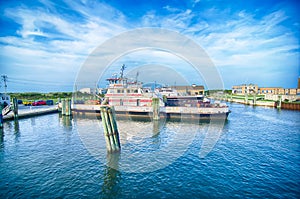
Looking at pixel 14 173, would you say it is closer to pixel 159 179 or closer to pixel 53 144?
pixel 53 144

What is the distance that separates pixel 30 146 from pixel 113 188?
9.93 m

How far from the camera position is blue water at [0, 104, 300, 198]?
304 inches

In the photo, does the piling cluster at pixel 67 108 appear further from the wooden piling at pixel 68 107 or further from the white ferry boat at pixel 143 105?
the white ferry boat at pixel 143 105

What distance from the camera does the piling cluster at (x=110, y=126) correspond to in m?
11.0

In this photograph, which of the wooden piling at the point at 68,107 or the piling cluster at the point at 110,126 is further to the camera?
the wooden piling at the point at 68,107

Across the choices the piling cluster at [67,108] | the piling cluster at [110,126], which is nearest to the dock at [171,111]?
the piling cluster at [67,108]

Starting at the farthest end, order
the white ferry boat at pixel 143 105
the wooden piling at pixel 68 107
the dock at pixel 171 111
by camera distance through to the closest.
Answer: the wooden piling at pixel 68 107
the white ferry boat at pixel 143 105
the dock at pixel 171 111

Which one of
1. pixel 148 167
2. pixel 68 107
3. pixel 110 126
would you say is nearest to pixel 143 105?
pixel 68 107

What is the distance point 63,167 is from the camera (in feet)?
32.2

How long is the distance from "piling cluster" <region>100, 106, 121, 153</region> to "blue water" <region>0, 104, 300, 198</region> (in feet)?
3.03

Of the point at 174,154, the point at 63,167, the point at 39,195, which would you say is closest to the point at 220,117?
the point at 174,154

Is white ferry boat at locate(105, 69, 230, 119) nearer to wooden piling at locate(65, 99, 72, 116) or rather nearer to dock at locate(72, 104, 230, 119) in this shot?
dock at locate(72, 104, 230, 119)

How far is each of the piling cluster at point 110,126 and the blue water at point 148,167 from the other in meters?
0.92

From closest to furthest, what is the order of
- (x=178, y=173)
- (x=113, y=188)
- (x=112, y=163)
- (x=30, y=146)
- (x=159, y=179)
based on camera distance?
(x=113, y=188) < (x=159, y=179) < (x=178, y=173) < (x=112, y=163) < (x=30, y=146)
